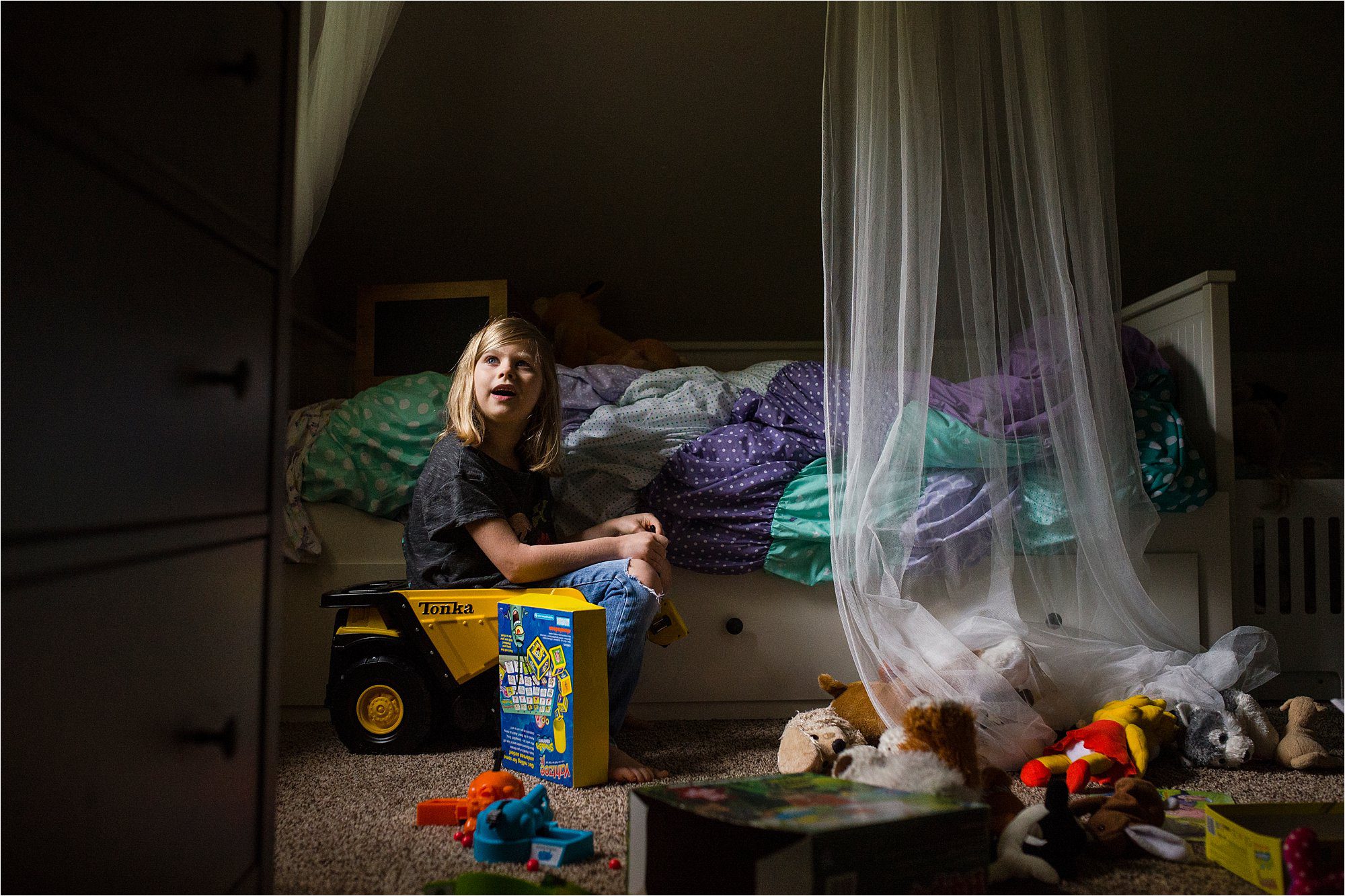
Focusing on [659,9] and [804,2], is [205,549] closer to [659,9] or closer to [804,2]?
[659,9]

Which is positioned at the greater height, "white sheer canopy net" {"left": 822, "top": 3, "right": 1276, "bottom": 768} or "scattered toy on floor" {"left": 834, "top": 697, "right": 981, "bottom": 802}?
"white sheer canopy net" {"left": 822, "top": 3, "right": 1276, "bottom": 768}

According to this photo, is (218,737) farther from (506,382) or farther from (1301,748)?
(1301,748)

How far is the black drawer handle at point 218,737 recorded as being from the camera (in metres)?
0.64

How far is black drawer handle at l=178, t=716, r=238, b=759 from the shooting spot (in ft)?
2.09

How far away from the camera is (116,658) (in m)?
0.56

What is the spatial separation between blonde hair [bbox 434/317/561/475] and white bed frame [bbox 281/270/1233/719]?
0.35m

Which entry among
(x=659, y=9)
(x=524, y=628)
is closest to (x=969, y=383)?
(x=524, y=628)

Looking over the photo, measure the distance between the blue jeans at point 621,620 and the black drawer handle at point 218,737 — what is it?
712 millimetres

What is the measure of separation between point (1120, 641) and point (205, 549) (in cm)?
148

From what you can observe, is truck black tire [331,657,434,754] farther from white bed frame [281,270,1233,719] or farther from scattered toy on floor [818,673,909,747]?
scattered toy on floor [818,673,909,747]

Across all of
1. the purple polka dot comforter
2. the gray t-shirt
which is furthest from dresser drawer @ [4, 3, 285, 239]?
the purple polka dot comforter

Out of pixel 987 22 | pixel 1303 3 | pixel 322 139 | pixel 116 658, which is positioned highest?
pixel 1303 3

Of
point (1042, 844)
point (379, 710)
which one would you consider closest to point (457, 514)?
point (379, 710)

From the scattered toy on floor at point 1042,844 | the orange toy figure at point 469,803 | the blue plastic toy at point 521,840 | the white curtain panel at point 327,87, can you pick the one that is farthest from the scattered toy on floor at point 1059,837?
the white curtain panel at point 327,87
